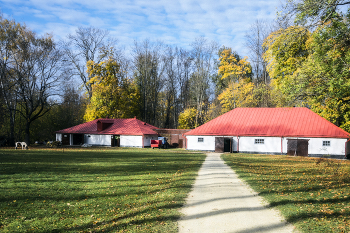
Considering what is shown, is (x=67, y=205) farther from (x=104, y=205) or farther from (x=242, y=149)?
(x=242, y=149)

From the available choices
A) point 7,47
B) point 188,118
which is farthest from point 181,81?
point 7,47

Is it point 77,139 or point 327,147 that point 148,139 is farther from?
point 327,147

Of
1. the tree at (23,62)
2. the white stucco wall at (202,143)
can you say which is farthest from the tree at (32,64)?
the white stucco wall at (202,143)

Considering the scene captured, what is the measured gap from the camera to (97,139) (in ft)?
140

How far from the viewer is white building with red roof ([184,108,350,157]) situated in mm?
29266

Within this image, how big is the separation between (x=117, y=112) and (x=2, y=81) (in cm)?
2044

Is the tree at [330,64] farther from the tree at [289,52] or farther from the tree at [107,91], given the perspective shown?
the tree at [107,91]

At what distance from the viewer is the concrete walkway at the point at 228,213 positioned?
18.6 feet

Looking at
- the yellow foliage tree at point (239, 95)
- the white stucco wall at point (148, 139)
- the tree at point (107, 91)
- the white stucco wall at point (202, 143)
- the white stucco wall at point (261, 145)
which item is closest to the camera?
the white stucco wall at point (261, 145)

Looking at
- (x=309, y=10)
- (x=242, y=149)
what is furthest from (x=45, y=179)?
(x=242, y=149)

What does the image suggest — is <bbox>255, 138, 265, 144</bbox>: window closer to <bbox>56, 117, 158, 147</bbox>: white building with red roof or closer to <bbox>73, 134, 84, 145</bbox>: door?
<bbox>56, 117, 158, 147</bbox>: white building with red roof

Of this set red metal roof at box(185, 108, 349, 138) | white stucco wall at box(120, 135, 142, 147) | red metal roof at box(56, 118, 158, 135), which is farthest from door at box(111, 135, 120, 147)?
red metal roof at box(185, 108, 349, 138)

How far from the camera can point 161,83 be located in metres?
52.6

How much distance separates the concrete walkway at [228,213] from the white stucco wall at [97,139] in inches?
1344
